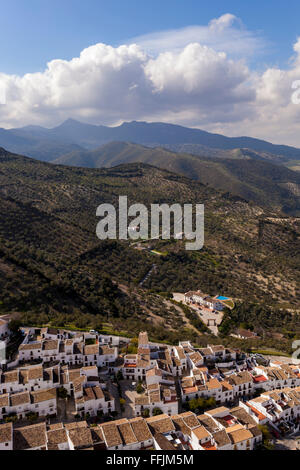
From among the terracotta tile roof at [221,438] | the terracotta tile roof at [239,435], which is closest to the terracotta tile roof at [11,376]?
the terracotta tile roof at [221,438]

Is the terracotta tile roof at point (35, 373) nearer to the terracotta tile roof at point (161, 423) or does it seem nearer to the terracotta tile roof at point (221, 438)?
the terracotta tile roof at point (161, 423)

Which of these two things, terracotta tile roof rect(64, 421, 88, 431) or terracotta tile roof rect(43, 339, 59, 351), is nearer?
terracotta tile roof rect(64, 421, 88, 431)

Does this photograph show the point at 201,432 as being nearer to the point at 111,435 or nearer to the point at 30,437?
the point at 111,435

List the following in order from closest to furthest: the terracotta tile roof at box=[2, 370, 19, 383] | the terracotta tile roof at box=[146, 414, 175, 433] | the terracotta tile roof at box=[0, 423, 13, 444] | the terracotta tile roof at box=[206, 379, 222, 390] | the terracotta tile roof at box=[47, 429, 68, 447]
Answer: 1. the terracotta tile roof at box=[0, 423, 13, 444]
2. the terracotta tile roof at box=[47, 429, 68, 447]
3. the terracotta tile roof at box=[146, 414, 175, 433]
4. the terracotta tile roof at box=[2, 370, 19, 383]
5. the terracotta tile roof at box=[206, 379, 222, 390]

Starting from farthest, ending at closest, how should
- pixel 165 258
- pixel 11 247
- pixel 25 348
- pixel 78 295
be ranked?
pixel 165 258 < pixel 11 247 < pixel 78 295 < pixel 25 348

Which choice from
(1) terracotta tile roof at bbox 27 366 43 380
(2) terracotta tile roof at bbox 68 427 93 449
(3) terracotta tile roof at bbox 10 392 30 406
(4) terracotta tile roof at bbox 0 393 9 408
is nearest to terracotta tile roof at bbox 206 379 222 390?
(2) terracotta tile roof at bbox 68 427 93 449

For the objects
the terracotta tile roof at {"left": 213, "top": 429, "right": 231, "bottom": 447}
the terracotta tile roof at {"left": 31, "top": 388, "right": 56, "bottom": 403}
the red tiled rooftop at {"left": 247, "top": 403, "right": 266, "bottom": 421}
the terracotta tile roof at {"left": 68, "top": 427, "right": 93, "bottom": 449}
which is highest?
the terracotta tile roof at {"left": 31, "top": 388, "right": 56, "bottom": 403}

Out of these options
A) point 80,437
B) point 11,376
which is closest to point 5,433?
point 80,437

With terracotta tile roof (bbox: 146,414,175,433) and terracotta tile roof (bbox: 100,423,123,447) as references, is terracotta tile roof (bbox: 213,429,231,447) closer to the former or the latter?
terracotta tile roof (bbox: 146,414,175,433)

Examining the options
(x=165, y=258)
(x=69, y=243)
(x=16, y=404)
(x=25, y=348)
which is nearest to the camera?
(x=16, y=404)

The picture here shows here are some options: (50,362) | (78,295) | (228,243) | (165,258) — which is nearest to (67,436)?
(50,362)

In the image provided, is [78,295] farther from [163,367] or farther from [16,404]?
[16,404]
